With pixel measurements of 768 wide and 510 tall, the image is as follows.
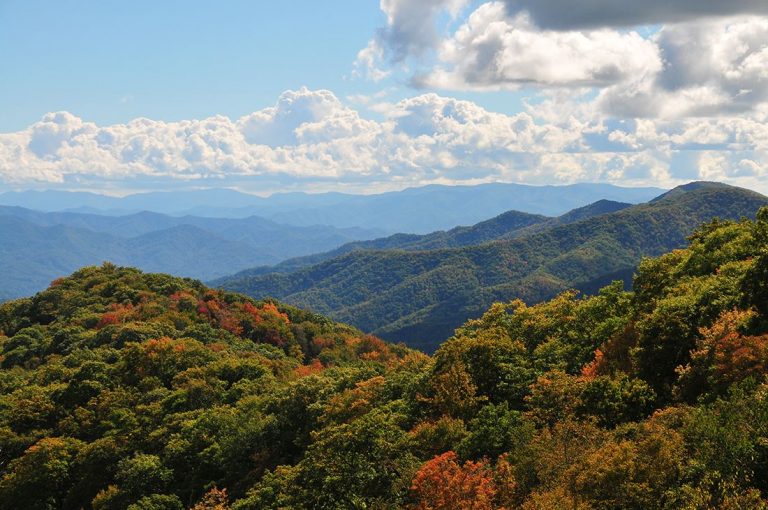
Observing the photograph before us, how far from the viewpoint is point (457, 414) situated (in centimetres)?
4228

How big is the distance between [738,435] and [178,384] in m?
54.8

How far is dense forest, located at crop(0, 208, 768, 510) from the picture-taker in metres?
25.1

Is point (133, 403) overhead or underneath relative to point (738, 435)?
underneath

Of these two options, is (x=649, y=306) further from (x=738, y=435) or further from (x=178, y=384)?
(x=178, y=384)

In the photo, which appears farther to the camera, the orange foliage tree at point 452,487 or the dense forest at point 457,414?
the orange foliage tree at point 452,487

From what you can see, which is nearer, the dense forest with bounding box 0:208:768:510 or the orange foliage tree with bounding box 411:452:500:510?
the dense forest with bounding box 0:208:768:510

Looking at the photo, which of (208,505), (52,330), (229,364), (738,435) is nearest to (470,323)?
(229,364)

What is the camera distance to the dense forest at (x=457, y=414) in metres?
25.1

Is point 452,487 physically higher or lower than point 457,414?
higher

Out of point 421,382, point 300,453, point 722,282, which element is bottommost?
point 300,453

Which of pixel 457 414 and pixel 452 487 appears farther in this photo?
pixel 457 414

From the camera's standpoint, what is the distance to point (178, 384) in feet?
210

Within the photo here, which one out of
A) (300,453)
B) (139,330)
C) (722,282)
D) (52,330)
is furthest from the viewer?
(52,330)

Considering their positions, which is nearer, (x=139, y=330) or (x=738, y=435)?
(x=738, y=435)
